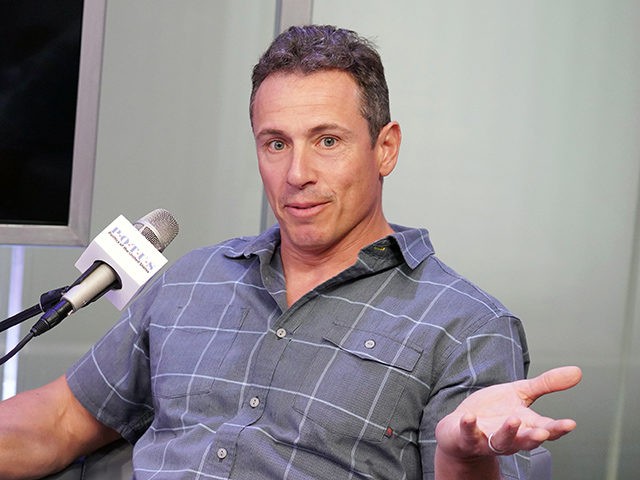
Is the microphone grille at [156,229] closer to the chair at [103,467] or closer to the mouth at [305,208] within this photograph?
the mouth at [305,208]

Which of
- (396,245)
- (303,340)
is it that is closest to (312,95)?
(396,245)

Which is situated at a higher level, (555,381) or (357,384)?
(555,381)

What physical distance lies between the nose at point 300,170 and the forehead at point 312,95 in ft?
0.22

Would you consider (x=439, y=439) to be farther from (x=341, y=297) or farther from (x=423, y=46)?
(x=423, y=46)

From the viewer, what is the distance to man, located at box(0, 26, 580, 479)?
1611 millimetres

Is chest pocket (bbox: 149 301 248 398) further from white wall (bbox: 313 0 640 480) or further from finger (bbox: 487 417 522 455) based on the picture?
white wall (bbox: 313 0 640 480)

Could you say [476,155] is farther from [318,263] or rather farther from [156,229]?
[156,229]

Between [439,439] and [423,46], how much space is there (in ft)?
5.51

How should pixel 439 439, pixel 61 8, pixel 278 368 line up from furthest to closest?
pixel 61 8 → pixel 278 368 → pixel 439 439

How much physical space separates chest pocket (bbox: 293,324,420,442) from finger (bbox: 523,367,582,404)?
19.8 inches

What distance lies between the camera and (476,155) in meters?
2.76

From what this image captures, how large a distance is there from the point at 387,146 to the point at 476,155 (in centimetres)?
92

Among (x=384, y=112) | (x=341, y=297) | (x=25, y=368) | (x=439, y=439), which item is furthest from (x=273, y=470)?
(x=25, y=368)

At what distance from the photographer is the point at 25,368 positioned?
2.57 m
